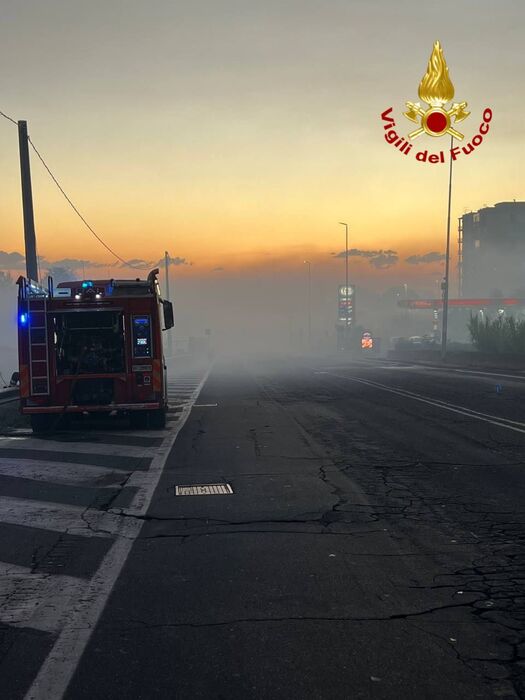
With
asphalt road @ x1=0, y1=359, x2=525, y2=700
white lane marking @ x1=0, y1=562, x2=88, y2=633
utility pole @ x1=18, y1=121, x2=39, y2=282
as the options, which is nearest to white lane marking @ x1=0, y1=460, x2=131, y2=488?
asphalt road @ x1=0, y1=359, x2=525, y2=700

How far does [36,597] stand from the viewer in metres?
5.31

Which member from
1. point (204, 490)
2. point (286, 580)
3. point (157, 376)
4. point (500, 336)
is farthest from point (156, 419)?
point (500, 336)

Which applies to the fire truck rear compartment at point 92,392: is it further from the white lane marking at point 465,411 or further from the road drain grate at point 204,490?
the white lane marking at point 465,411

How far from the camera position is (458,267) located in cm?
17600

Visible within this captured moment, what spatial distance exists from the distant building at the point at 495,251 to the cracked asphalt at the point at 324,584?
158538 millimetres

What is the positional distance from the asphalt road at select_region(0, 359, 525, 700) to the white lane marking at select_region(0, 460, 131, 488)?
11cm

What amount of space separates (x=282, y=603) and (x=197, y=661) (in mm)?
1054

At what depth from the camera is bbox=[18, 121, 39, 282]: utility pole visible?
72.3 feet

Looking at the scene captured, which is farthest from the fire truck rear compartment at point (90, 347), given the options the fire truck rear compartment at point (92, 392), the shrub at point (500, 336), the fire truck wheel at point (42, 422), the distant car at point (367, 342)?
the distant car at point (367, 342)

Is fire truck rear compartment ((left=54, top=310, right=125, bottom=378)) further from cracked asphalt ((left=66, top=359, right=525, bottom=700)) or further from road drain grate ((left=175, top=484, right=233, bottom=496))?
A: road drain grate ((left=175, top=484, right=233, bottom=496))

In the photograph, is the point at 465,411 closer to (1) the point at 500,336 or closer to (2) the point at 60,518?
(2) the point at 60,518

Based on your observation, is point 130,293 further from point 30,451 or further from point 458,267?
point 458,267

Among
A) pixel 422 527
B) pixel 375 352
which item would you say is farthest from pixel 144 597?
pixel 375 352

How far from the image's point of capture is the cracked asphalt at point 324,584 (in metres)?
3.99
